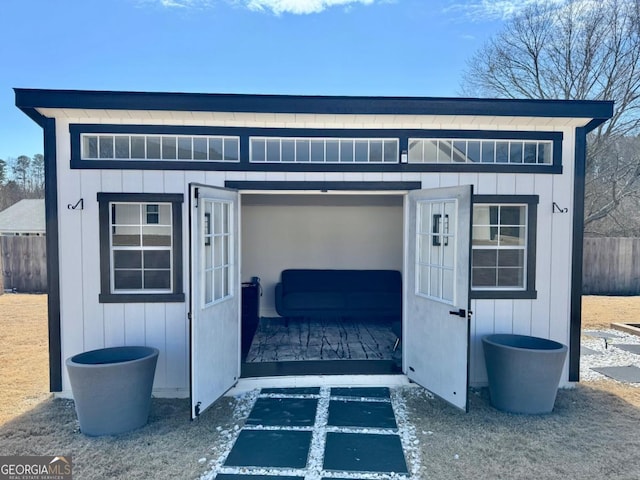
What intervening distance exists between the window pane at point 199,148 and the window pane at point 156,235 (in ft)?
2.56

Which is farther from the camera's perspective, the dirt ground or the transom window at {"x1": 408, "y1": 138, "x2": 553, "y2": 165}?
the transom window at {"x1": 408, "y1": 138, "x2": 553, "y2": 165}

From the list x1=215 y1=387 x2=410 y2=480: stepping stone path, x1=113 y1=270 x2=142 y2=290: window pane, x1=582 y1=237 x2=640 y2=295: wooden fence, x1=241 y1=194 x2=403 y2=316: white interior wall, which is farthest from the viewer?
x1=582 y1=237 x2=640 y2=295: wooden fence

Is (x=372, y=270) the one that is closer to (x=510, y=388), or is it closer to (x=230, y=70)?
(x=510, y=388)

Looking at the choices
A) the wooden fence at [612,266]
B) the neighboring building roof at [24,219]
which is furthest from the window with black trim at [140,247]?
the neighboring building roof at [24,219]

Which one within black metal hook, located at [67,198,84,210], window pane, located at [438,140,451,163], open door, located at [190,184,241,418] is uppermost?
window pane, located at [438,140,451,163]

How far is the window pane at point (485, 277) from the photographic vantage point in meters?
4.28

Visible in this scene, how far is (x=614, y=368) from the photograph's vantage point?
16.3 ft

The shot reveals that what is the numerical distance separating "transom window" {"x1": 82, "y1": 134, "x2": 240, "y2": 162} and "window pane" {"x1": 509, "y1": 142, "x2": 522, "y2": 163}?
2832 mm

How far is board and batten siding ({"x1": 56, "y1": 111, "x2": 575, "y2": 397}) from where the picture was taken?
3.96 metres

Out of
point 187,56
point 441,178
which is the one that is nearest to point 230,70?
point 187,56

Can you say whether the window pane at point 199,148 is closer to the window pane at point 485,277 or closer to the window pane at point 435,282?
the window pane at point 435,282

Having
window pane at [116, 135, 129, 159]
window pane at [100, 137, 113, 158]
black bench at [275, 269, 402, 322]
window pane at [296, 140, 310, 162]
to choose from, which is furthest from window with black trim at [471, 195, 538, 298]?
window pane at [100, 137, 113, 158]

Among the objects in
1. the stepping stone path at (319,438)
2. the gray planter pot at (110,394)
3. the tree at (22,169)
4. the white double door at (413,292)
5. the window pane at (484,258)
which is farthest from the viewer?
the tree at (22,169)

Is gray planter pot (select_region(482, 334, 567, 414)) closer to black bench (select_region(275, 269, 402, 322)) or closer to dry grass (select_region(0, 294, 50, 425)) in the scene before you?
black bench (select_region(275, 269, 402, 322))
